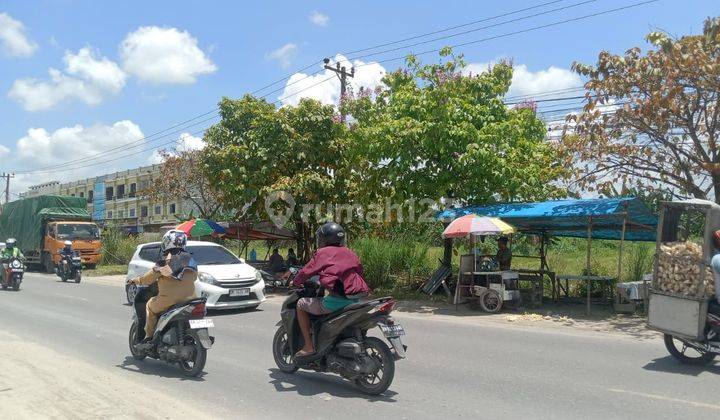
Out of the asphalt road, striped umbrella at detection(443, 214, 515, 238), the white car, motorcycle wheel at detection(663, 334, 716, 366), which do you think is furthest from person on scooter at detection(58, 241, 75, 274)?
motorcycle wheel at detection(663, 334, 716, 366)

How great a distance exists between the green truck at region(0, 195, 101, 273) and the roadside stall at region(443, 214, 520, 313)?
62.9 ft

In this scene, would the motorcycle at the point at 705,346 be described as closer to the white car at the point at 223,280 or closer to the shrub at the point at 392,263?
the white car at the point at 223,280

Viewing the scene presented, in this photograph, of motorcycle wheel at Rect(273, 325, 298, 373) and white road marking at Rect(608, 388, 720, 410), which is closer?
white road marking at Rect(608, 388, 720, 410)

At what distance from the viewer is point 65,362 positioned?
7.77 meters

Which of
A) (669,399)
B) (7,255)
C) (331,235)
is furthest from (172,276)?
(7,255)

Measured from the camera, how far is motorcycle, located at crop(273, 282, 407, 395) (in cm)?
613

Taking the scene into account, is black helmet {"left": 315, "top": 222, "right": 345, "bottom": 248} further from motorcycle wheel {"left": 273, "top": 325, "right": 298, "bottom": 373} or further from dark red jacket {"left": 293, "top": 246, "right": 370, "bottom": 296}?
motorcycle wheel {"left": 273, "top": 325, "right": 298, "bottom": 373}

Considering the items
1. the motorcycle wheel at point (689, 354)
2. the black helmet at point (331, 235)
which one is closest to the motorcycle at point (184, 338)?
the black helmet at point (331, 235)

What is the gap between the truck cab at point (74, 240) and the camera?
87.1 feet

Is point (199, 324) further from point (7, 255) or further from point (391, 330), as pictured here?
point (7, 255)

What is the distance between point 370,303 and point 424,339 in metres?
4.14

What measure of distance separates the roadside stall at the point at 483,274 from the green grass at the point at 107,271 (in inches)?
710

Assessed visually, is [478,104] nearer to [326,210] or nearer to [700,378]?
[326,210]

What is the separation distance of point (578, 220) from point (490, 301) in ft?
8.80
